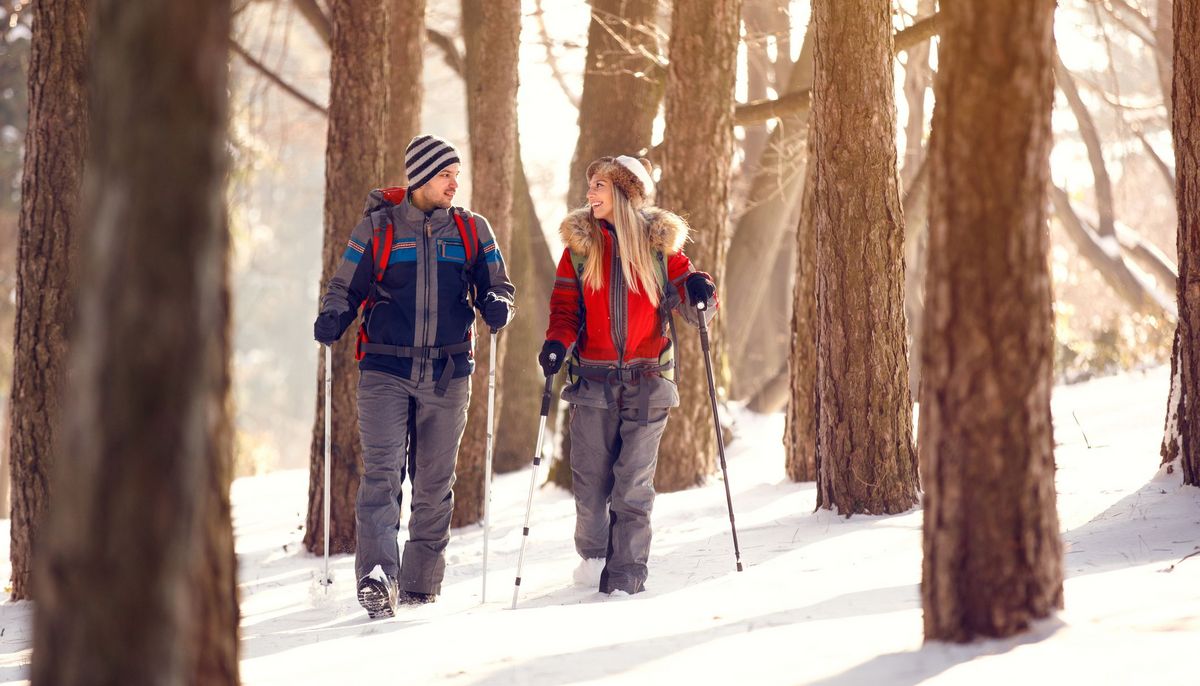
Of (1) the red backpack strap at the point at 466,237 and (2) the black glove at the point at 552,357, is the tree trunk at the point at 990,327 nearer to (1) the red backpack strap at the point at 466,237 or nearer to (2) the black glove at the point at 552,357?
(2) the black glove at the point at 552,357

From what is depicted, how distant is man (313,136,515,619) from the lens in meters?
6.34

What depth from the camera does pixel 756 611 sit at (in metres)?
5.14

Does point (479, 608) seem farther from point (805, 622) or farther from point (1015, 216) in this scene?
point (1015, 216)

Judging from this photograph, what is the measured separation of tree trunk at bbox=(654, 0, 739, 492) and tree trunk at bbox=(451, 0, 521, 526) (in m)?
1.30

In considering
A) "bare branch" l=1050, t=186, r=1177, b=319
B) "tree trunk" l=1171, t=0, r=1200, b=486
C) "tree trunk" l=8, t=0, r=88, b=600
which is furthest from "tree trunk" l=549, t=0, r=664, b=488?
"bare branch" l=1050, t=186, r=1177, b=319

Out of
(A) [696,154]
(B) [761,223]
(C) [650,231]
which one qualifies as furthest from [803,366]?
(B) [761,223]

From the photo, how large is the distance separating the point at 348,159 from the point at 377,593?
12.3ft

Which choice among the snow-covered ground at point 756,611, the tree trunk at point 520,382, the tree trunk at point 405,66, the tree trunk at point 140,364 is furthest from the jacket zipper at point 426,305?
the tree trunk at point 520,382

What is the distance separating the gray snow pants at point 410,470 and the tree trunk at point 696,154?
3614 mm

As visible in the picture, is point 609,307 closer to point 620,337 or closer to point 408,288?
point 620,337

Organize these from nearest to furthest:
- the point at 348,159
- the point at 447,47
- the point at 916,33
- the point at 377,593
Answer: the point at 377,593 < the point at 348,159 < the point at 916,33 < the point at 447,47

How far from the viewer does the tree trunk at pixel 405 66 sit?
10.6 metres

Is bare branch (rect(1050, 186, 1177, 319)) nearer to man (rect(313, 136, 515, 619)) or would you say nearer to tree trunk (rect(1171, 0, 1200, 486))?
tree trunk (rect(1171, 0, 1200, 486))

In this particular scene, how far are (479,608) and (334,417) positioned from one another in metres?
2.80
